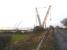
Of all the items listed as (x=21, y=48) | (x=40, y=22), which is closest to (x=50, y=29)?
(x=40, y=22)

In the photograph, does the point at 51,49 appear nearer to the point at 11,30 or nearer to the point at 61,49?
the point at 61,49

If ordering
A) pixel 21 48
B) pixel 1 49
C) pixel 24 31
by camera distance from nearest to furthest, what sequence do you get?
pixel 1 49 < pixel 21 48 < pixel 24 31

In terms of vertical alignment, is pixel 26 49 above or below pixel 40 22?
below

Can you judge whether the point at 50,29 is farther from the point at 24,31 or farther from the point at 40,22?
the point at 40,22

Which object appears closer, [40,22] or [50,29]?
[50,29]

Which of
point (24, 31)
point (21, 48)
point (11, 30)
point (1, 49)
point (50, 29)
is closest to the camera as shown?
point (1, 49)

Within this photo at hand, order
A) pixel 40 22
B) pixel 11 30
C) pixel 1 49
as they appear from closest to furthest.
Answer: pixel 1 49 < pixel 11 30 < pixel 40 22

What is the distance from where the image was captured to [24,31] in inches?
762

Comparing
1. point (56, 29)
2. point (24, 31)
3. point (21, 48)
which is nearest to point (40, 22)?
point (56, 29)

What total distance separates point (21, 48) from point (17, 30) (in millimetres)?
8320

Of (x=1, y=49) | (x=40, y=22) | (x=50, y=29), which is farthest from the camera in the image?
(x=40, y=22)

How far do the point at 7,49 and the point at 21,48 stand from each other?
67 centimetres

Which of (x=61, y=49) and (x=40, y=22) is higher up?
(x=40, y=22)

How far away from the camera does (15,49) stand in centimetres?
983
